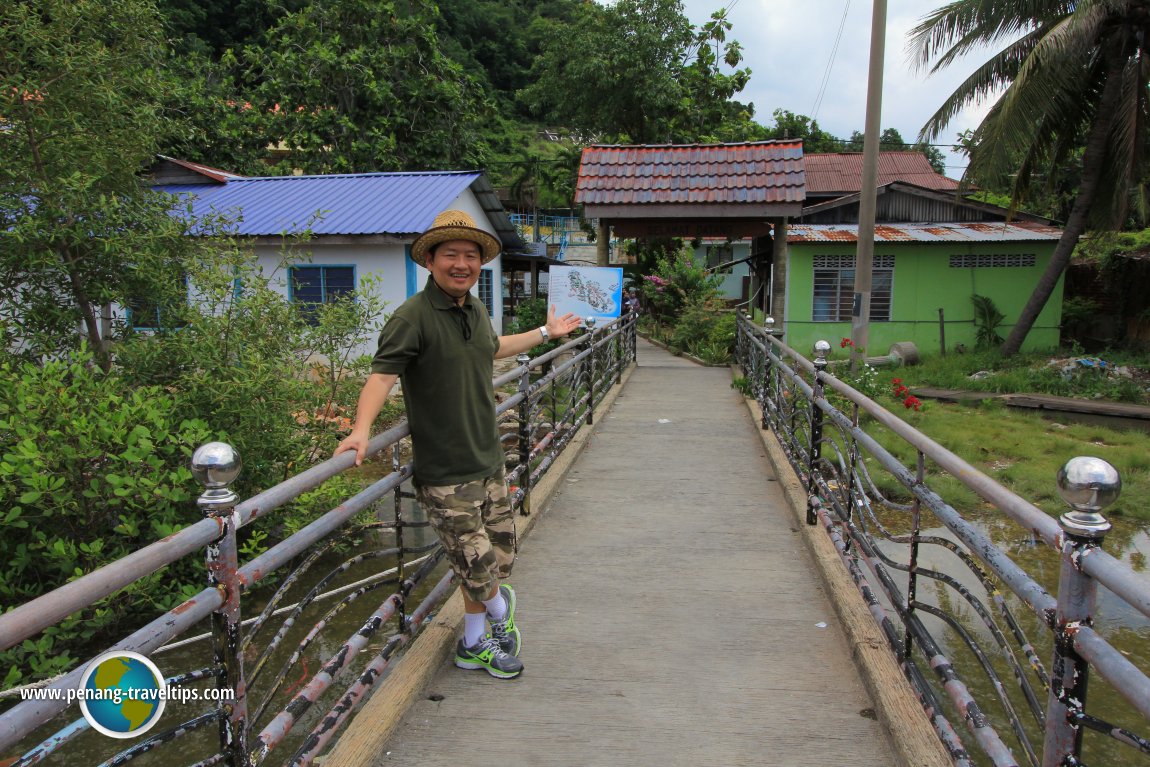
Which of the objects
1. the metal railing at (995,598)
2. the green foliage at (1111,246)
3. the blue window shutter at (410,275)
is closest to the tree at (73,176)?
the metal railing at (995,598)

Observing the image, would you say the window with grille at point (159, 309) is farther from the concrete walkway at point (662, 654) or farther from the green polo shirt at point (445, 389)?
the green polo shirt at point (445, 389)

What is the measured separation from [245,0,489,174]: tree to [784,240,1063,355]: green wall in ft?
37.9

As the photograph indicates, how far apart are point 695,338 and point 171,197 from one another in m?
10.0

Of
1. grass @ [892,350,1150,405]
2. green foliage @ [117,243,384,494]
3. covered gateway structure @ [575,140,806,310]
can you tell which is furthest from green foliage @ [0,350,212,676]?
grass @ [892,350,1150,405]

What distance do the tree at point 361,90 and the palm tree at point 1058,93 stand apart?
13.6 metres

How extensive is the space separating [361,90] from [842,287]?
1449 cm

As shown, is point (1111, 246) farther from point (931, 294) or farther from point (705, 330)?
point (705, 330)

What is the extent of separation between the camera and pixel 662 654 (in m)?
3.40

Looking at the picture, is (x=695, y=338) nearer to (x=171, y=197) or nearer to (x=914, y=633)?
(x=171, y=197)

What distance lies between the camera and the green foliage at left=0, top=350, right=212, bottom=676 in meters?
4.62

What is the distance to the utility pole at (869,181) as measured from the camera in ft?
37.0

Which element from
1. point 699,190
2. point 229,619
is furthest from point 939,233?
point 229,619

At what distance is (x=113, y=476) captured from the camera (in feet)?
15.1

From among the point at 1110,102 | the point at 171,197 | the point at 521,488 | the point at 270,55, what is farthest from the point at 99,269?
the point at 270,55
